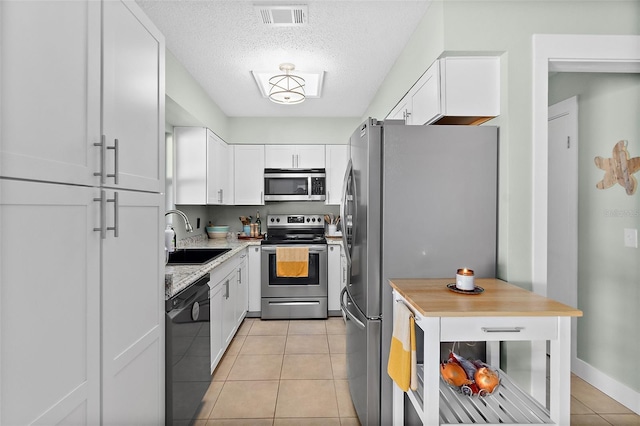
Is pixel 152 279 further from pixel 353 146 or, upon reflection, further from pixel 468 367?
pixel 468 367

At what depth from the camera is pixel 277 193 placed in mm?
4340

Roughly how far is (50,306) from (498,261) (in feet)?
6.49

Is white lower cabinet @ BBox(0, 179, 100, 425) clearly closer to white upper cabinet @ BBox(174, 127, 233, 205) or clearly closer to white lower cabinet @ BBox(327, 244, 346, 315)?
white upper cabinet @ BBox(174, 127, 233, 205)

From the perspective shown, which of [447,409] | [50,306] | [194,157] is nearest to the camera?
[50,306]

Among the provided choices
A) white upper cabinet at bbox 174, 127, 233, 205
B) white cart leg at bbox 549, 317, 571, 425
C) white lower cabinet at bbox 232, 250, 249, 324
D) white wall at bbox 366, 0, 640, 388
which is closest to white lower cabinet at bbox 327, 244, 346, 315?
white lower cabinet at bbox 232, 250, 249, 324

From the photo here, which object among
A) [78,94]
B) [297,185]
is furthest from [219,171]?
[78,94]

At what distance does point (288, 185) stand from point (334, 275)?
126 cm

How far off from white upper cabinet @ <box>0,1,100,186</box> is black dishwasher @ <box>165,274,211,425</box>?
897mm

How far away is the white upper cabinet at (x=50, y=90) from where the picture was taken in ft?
2.62

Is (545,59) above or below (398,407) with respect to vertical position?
above

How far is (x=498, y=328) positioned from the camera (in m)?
1.32

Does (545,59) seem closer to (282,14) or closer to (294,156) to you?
(282,14)

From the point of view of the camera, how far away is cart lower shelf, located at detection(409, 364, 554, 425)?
1.37m

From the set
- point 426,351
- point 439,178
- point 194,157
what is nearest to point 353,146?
point 439,178
